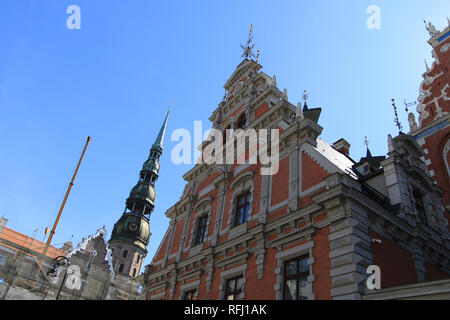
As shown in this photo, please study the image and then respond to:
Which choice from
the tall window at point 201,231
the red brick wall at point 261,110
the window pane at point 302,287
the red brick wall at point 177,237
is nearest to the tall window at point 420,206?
the window pane at point 302,287

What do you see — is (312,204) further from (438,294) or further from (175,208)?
(175,208)

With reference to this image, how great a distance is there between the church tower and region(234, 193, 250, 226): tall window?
48338 millimetres

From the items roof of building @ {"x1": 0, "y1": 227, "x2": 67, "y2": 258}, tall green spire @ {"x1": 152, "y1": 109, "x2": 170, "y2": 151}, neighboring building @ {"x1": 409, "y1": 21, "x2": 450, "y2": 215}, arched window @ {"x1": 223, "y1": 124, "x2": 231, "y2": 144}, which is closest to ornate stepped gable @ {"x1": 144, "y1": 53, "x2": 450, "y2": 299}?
arched window @ {"x1": 223, "y1": 124, "x2": 231, "y2": 144}

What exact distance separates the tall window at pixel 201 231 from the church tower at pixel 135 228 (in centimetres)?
4537

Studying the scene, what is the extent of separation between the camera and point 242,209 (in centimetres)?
1609

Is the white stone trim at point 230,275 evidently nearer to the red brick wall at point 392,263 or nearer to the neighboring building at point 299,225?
the neighboring building at point 299,225

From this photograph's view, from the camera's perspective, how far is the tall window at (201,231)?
18.0 metres

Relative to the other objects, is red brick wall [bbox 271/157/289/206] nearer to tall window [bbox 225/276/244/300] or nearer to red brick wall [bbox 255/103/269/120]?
tall window [bbox 225/276/244/300]

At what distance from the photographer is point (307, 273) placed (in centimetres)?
1123

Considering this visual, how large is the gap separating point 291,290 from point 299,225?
2.10 metres

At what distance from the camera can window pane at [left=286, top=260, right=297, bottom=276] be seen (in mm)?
11805

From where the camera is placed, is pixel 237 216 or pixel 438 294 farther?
pixel 237 216
